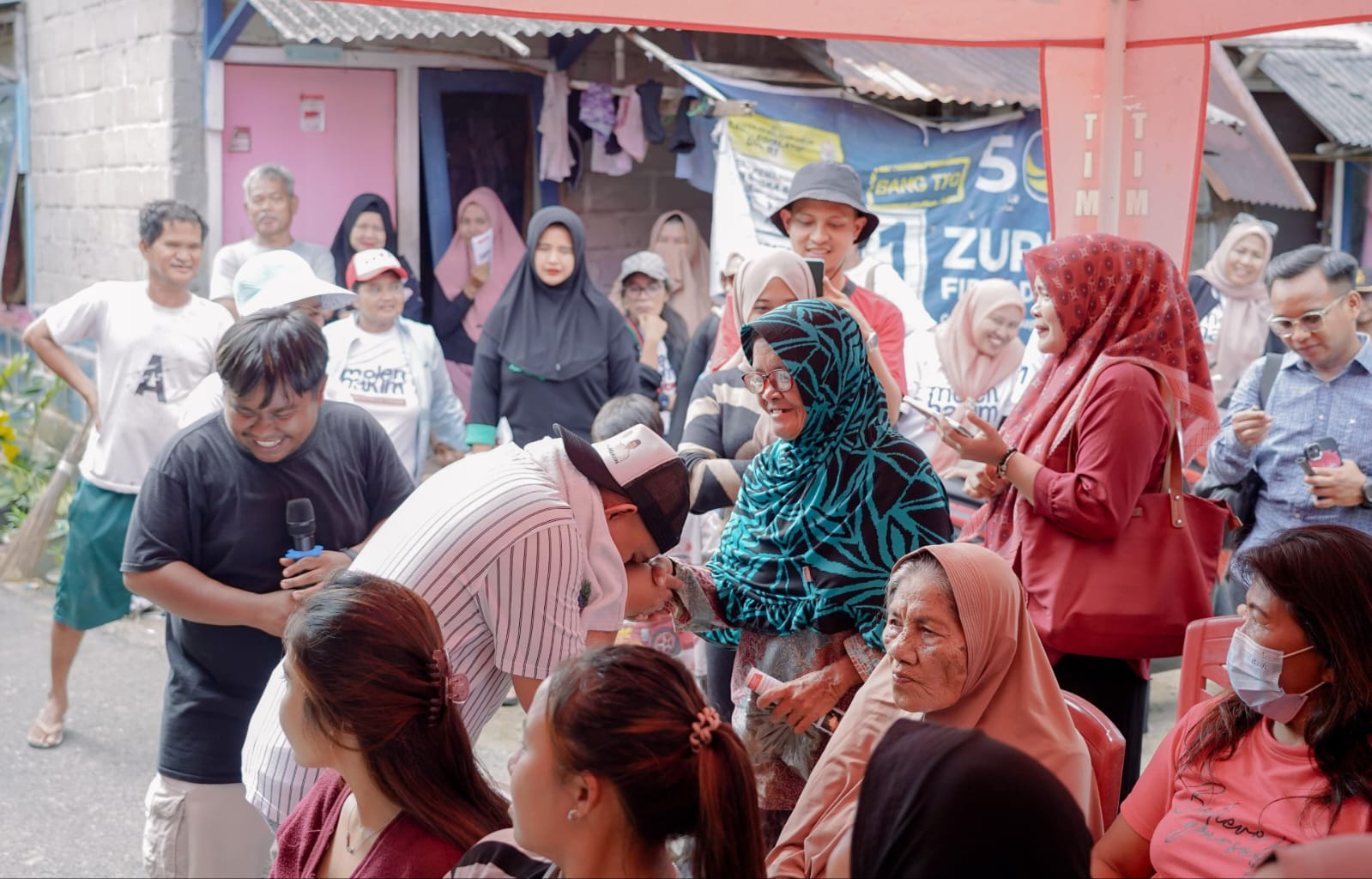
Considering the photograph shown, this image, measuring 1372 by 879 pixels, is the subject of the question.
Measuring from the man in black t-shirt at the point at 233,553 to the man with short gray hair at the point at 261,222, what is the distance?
3.12 m

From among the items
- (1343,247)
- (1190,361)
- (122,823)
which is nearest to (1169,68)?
(1190,361)

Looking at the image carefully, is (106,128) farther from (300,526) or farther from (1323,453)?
(1323,453)

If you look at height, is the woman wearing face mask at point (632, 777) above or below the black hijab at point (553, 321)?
below

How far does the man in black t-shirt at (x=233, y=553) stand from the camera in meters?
2.97

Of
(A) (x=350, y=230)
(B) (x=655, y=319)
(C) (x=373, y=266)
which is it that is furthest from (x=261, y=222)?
(B) (x=655, y=319)

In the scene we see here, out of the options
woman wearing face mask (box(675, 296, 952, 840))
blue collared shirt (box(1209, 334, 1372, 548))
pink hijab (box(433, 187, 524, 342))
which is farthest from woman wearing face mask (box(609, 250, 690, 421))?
woman wearing face mask (box(675, 296, 952, 840))

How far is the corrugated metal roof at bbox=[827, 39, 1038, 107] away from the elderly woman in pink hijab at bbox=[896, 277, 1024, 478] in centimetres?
153

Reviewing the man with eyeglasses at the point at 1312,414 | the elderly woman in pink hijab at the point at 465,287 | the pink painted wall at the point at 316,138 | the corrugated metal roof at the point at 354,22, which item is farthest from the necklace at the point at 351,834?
the elderly woman in pink hijab at the point at 465,287

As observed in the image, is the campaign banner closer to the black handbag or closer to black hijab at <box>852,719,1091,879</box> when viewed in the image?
the black handbag

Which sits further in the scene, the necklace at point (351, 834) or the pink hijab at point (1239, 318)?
the pink hijab at point (1239, 318)

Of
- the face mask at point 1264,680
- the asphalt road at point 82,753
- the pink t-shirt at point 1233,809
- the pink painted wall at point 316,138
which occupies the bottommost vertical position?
the asphalt road at point 82,753

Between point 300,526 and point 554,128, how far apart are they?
4.95m

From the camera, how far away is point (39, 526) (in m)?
6.65

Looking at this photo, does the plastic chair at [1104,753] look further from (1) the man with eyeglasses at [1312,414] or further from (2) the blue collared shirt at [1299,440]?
(1) the man with eyeglasses at [1312,414]
